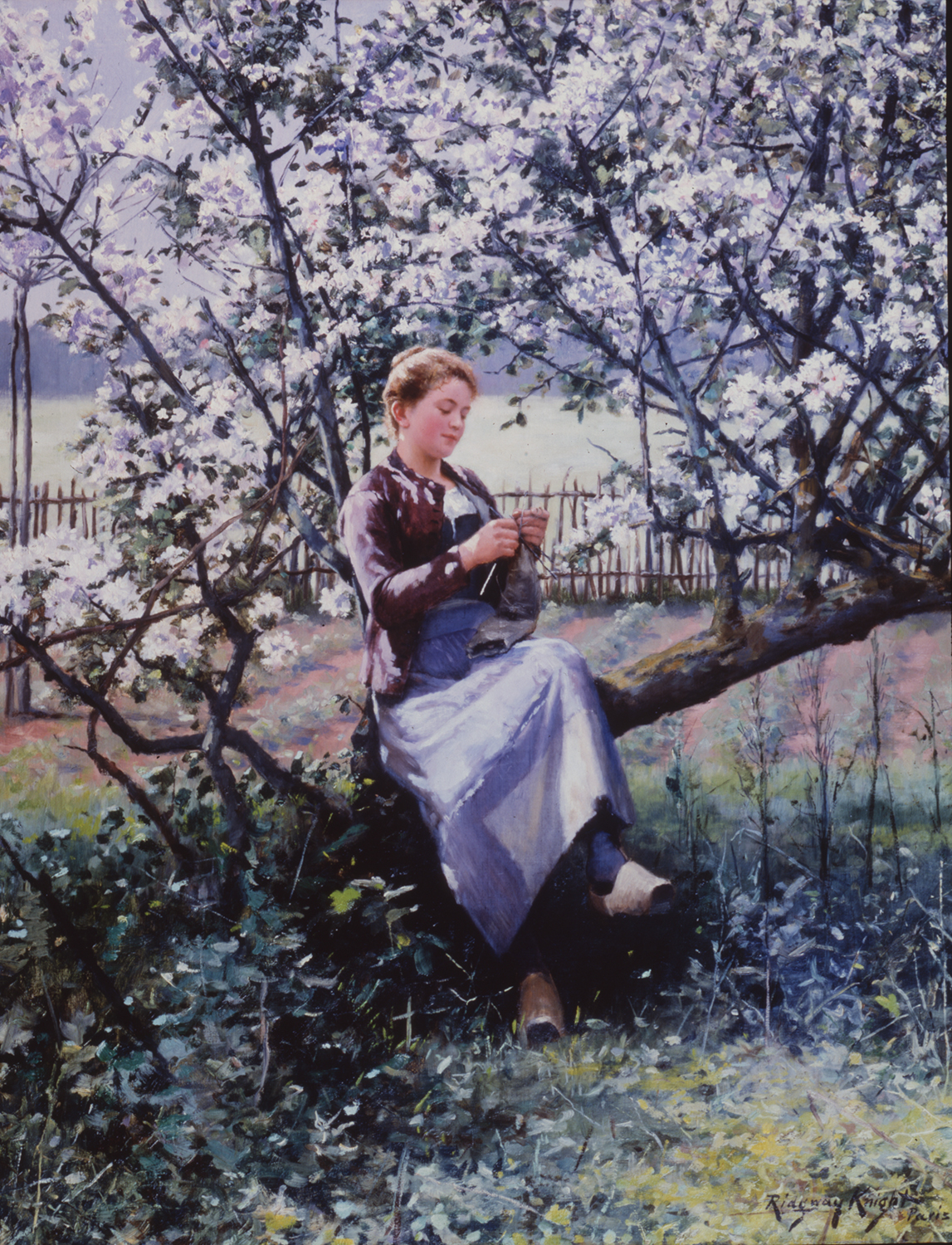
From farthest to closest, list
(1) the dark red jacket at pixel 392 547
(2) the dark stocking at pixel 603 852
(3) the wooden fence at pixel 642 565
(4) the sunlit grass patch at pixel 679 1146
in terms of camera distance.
Answer: (3) the wooden fence at pixel 642 565 < (1) the dark red jacket at pixel 392 547 < (2) the dark stocking at pixel 603 852 < (4) the sunlit grass patch at pixel 679 1146

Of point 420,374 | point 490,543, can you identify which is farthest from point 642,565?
point 420,374

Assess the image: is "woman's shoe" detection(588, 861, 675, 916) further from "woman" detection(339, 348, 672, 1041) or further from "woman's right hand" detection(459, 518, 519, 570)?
"woman's right hand" detection(459, 518, 519, 570)

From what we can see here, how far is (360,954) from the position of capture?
243cm

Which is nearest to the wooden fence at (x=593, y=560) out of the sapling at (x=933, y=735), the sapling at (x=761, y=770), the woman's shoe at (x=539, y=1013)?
the sapling at (x=761, y=770)

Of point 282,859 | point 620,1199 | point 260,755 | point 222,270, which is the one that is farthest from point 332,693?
point 620,1199

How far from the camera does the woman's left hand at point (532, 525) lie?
2398mm

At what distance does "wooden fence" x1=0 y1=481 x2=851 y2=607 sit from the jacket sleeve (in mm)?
177

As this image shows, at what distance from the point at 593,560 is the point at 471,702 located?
52 centimetres

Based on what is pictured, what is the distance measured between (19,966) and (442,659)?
1.22 metres

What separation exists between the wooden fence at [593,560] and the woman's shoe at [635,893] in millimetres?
705

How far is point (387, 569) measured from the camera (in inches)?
96.3
